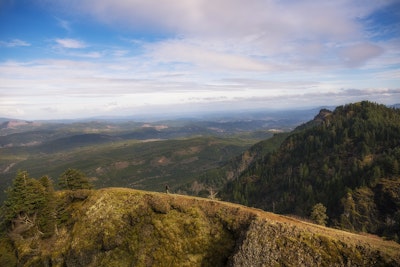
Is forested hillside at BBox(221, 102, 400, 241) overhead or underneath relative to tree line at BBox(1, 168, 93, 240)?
underneath

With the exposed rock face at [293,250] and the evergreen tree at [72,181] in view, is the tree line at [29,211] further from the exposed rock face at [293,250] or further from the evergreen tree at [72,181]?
the exposed rock face at [293,250]

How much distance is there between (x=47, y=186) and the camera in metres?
78.4

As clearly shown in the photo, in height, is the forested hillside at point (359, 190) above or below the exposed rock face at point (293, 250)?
below

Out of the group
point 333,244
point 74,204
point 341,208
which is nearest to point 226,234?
point 333,244

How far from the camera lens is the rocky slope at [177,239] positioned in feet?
142

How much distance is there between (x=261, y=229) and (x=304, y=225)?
299 inches

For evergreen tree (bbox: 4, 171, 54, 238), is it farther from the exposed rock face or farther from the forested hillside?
the forested hillside

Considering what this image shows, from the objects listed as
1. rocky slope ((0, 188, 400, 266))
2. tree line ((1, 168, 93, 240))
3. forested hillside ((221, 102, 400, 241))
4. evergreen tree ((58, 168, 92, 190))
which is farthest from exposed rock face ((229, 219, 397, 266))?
forested hillside ((221, 102, 400, 241))

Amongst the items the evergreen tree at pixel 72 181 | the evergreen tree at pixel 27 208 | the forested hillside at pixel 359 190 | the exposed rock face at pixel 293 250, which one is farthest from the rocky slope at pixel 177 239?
the forested hillside at pixel 359 190

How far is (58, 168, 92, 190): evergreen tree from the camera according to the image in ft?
290

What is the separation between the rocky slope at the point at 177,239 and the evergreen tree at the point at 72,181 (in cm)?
1167

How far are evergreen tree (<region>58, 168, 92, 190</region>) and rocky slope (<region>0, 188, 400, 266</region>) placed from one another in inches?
459

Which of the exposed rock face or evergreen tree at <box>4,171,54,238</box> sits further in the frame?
evergreen tree at <box>4,171,54,238</box>

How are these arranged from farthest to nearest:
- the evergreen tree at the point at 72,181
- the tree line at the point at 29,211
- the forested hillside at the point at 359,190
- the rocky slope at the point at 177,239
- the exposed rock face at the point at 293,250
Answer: the forested hillside at the point at 359,190 → the evergreen tree at the point at 72,181 → the tree line at the point at 29,211 → the rocky slope at the point at 177,239 → the exposed rock face at the point at 293,250
